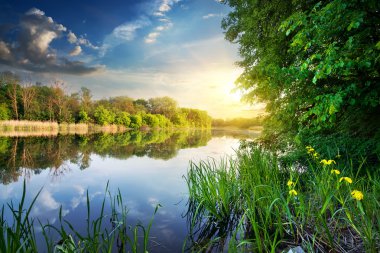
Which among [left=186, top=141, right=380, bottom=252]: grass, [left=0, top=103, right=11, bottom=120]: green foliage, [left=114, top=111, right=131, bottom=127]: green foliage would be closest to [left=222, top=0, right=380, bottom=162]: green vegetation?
[left=186, top=141, right=380, bottom=252]: grass

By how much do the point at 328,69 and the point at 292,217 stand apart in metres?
2.49

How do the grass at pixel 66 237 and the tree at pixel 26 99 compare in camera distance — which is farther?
the tree at pixel 26 99

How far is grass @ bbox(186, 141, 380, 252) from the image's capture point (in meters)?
2.37

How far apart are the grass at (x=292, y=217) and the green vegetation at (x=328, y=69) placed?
135 cm

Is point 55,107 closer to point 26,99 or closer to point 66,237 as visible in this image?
point 26,99

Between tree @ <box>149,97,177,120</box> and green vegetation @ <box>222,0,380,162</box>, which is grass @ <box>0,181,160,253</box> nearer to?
green vegetation @ <box>222,0,380,162</box>

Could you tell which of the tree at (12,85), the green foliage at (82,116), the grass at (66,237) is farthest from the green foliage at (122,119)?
the grass at (66,237)

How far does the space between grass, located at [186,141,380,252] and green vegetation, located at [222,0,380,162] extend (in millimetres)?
1345

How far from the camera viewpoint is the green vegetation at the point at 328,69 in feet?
13.4

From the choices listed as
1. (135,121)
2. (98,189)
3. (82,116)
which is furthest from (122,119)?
(98,189)

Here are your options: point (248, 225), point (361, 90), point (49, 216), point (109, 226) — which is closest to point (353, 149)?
point (361, 90)

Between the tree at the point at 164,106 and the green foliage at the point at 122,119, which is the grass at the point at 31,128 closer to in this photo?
the green foliage at the point at 122,119

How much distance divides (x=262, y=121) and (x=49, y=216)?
8.77 metres

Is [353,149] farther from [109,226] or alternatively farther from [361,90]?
[109,226]
